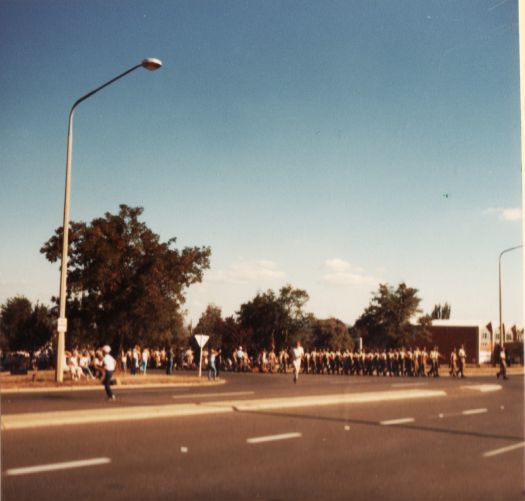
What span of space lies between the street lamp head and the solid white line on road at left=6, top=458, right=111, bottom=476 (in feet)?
48.3

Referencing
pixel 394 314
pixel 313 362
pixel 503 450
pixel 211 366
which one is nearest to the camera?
pixel 503 450

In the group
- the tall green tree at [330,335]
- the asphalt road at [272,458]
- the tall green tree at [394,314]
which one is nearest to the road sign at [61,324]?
the asphalt road at [272,458]

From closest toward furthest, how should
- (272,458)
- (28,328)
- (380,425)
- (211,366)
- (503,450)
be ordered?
(272,458)
(503,450)
(380,425)
(211,366)
(28,328)

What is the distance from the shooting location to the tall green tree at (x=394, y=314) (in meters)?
64.4

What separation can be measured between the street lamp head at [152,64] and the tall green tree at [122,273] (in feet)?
54.0

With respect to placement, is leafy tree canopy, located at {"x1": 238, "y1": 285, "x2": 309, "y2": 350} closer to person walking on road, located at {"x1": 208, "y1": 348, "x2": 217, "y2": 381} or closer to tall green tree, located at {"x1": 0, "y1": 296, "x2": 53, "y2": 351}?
tall green tree, located at {"x1": 0, "y1": 296, "x2": 53, "y2": 351}

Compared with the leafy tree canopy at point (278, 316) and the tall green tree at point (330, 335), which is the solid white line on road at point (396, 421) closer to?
the leafy tree canopy at point (278, 316)

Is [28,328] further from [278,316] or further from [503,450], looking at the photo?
[503,450]

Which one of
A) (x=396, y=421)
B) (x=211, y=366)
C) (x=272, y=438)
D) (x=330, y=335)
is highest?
(x=330, y=335)

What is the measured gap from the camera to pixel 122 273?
119ft

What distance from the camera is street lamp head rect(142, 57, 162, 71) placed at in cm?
2022

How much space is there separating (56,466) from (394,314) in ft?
194

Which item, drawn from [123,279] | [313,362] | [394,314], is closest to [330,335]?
[394,314]

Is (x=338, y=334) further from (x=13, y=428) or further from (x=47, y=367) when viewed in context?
(x=13, y=428)
